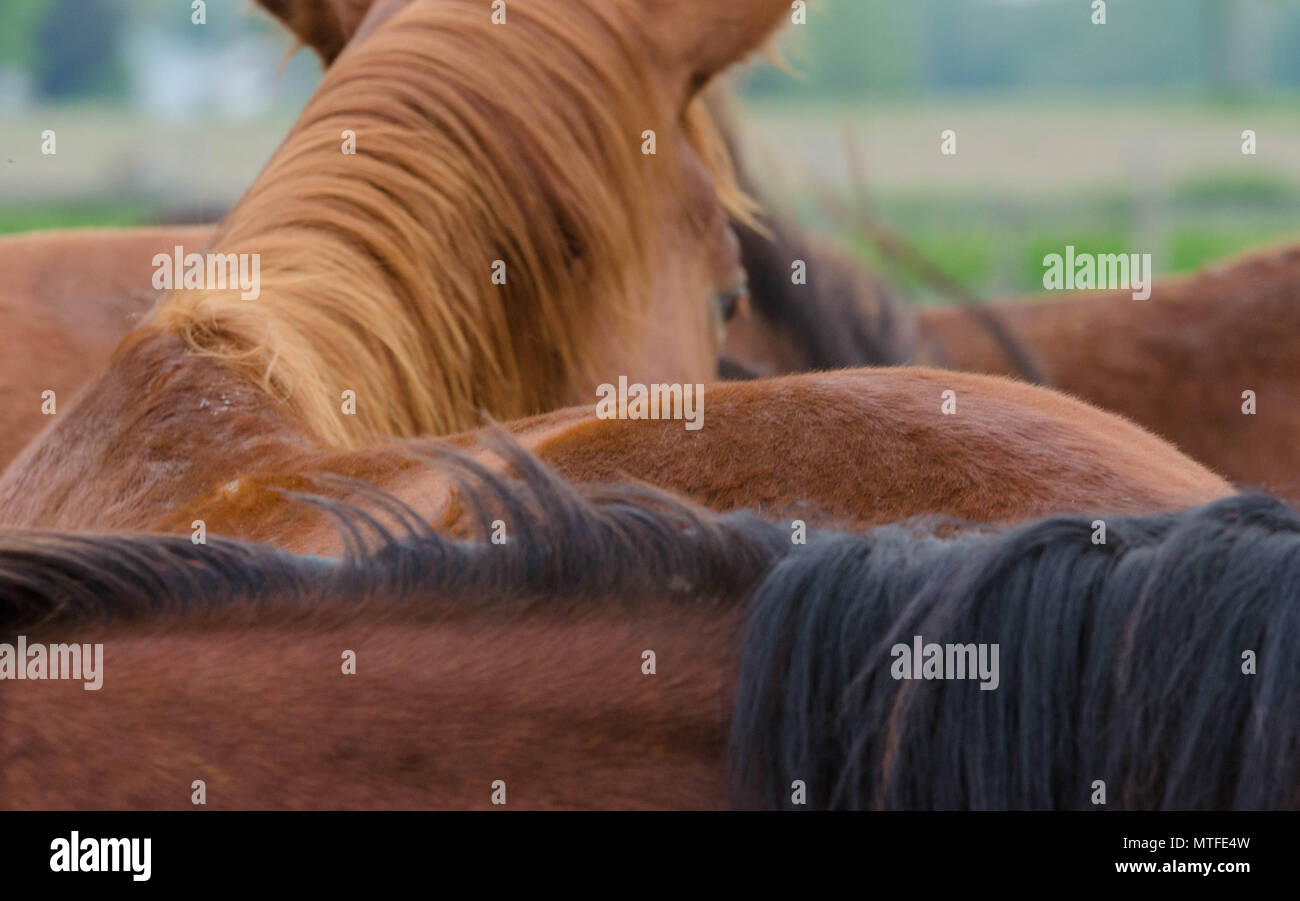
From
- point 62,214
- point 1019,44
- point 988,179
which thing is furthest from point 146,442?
point 1019,44

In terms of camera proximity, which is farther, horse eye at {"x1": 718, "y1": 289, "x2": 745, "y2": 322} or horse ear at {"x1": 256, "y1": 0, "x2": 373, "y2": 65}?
horse ear at {"x1": 256, "y1": 0, "x2": 373, "y2": 65}

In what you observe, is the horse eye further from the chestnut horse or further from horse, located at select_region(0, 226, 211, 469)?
horse, located at select_region(0, 226, 211, 469)

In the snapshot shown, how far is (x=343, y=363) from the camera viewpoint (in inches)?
74.4

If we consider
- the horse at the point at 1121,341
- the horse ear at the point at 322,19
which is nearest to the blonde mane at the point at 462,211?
the horse ear at the point at 322,19

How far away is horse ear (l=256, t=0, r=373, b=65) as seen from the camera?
2.70 metres

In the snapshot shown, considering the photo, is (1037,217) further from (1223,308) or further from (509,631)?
(509,631)

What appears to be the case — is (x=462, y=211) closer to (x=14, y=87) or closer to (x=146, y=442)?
(x=146, y=442)

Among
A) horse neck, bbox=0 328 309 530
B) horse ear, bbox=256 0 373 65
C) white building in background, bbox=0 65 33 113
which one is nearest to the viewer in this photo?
horse neck, bbox=0 328 309 530

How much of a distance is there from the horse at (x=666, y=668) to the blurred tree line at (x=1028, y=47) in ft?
160

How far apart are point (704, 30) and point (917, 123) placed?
30027mm

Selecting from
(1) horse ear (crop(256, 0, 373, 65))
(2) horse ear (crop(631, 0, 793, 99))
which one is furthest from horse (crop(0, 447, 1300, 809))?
(1) horse ear (crop(256, 0, 373, 65))

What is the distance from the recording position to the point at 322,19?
273cm

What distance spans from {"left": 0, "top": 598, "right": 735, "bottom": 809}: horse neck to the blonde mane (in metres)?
0.92

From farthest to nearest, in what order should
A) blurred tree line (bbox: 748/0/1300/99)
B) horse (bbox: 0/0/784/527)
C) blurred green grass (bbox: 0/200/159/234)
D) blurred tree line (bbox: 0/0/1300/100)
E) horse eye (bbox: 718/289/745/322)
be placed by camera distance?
blurred tree line (bbox: 748/0/1300/99) → blurred tree line (bbox: 0/0/1300/100) → blurred green grass (bbox: 0/200/159/234) → horse eye (bbox: 718/289/745/322) → horse (bbox: 0/0/784/527)
